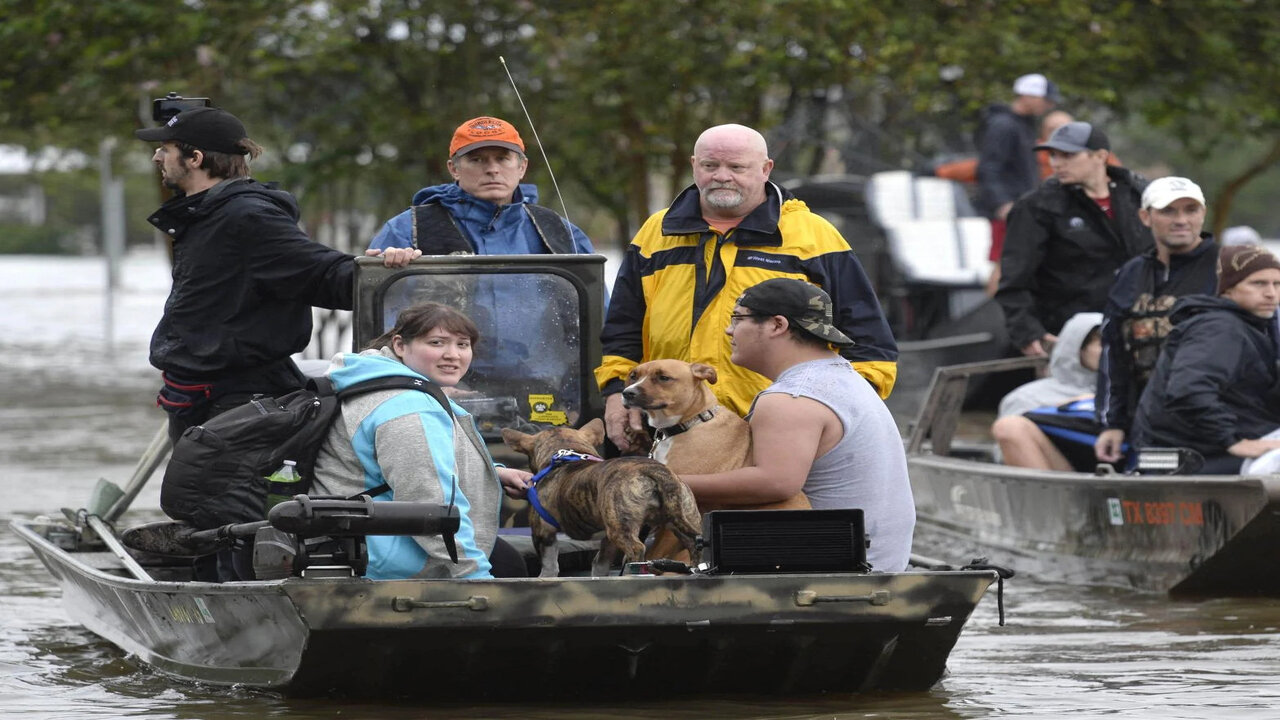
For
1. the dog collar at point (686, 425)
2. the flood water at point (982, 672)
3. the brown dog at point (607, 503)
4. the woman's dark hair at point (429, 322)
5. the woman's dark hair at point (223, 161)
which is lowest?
the flood water at point (982, 672)

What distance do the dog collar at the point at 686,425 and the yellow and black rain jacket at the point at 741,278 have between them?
2.03 feet

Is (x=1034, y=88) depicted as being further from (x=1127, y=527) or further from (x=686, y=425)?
(x=686, y=425)

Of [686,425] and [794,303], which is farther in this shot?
[686,425]

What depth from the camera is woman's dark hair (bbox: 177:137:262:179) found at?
7.71m

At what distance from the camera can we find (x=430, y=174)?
871 inches

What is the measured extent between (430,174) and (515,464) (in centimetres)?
1374

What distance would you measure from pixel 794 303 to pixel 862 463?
56cm

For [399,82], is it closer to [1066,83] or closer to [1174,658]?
[1066,83]

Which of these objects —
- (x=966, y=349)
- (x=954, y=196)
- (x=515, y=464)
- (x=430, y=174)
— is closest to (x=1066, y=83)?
(x=954, y=196)

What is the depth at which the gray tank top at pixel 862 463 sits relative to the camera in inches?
263

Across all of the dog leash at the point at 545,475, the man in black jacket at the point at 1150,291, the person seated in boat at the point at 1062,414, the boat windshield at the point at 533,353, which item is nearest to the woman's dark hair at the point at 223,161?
the boat windshield at the point at 533,353

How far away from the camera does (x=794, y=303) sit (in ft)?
21.8

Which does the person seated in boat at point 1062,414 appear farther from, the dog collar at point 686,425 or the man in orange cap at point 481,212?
the dog collar at point 686,425

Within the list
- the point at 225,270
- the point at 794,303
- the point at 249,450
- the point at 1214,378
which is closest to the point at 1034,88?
the point at 1214,378
